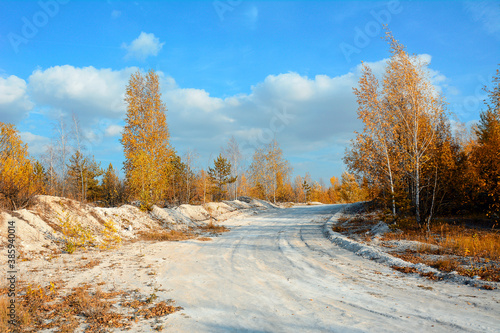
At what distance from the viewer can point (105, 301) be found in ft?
17.9

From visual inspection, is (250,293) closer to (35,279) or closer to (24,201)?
(35,279)

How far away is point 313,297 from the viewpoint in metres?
5.64

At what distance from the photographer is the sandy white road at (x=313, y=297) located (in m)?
4.36

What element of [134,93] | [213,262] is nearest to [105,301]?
[213,262]

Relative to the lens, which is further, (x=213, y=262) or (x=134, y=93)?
(x=134, y=93)

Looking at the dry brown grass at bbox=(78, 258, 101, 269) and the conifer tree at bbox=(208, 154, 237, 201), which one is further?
the conifer tree at bbox=(208, 154, 237, 201)

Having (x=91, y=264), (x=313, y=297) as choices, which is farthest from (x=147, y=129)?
(x=313, y=297)

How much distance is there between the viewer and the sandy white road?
4.36 metres

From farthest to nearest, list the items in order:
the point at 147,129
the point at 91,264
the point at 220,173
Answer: the point at 220,173 → the point at 147,129 → the point at 91,264

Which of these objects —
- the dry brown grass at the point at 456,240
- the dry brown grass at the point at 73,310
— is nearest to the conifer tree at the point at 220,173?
the dry brown grass at the point at 456,240

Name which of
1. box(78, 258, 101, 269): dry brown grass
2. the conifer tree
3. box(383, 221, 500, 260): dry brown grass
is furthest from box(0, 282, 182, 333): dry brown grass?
the conifer tree

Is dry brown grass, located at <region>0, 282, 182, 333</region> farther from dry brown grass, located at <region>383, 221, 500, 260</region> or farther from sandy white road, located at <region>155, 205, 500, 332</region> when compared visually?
dry brown grass, located at <region>383, 221, 500, 260</region>

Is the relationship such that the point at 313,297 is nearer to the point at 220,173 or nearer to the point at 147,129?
the point at 147,129

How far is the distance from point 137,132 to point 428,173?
67.7ft
